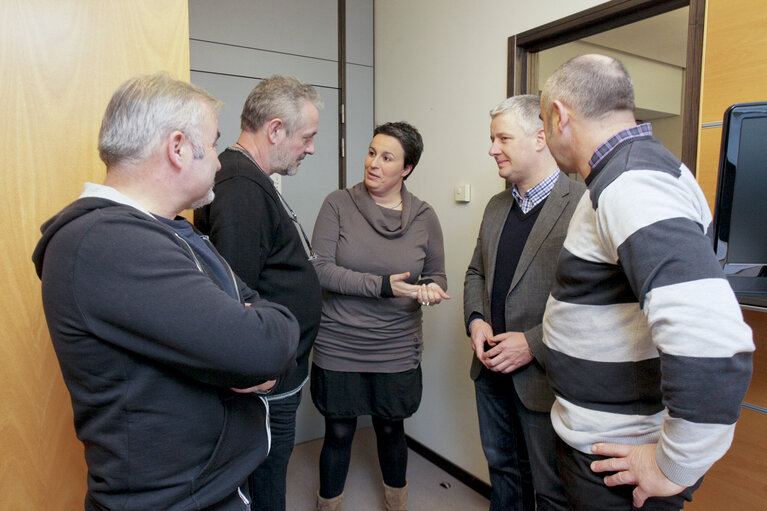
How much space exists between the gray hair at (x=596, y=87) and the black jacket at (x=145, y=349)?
773 mm

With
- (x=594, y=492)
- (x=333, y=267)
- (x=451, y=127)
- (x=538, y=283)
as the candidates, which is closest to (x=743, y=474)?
(x=594, y=492)

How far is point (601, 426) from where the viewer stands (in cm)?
103

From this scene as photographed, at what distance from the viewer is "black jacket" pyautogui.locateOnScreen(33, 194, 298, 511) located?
776 millimetres

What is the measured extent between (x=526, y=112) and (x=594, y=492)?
3.79 feet

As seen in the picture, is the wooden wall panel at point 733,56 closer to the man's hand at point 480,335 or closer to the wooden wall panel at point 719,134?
the wooden wall panel at point 719,134

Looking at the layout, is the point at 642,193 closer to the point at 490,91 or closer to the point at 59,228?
the point at 59,228

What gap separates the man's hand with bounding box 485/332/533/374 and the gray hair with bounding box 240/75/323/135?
0.93m

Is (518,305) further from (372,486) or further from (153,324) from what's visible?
(372,486)

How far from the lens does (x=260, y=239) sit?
136 centimetres

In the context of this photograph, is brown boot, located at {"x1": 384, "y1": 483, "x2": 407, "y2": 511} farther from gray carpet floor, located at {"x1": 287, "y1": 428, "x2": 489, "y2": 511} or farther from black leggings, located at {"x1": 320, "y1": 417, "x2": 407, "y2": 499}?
gray carpet floor, located at {"x1": 287, "y1": 428, "x2": 489, "y2": 511}

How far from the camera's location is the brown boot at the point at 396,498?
2213mm

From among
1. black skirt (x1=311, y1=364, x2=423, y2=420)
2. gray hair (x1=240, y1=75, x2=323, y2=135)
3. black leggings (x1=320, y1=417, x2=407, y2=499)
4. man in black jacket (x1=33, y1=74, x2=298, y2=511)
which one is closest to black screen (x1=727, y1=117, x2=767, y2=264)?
man in black jacket (x1=33, y1=74, x2=298, y2=511)

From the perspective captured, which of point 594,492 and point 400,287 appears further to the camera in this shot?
point 400,287

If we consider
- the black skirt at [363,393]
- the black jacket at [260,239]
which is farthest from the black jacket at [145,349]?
the black skirt at [363,393]
